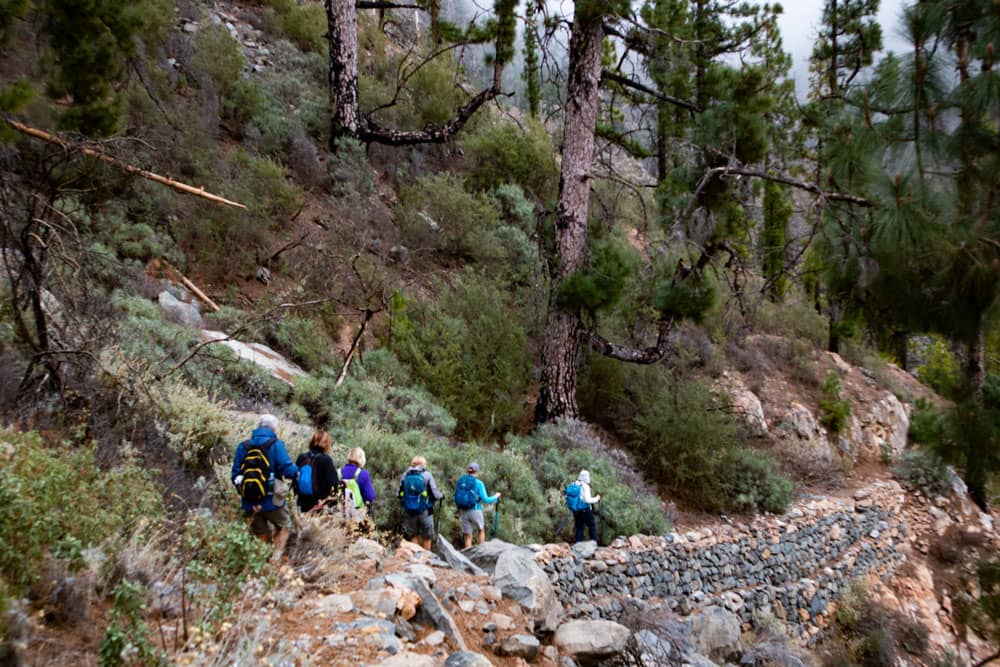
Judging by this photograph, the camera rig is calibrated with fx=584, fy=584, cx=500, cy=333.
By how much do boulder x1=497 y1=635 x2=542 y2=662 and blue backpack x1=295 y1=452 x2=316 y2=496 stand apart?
1991mm

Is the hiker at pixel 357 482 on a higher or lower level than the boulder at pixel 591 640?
higher

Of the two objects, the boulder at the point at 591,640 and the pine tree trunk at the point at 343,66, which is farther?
the pine tree trunk at the point at 343,66

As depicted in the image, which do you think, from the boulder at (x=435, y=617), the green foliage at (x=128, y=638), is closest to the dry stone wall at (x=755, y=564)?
the boulder at (x=435, y=617)

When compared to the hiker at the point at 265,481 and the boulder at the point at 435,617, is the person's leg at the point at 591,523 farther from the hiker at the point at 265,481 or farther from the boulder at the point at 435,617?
the hiker at the point at 265,481

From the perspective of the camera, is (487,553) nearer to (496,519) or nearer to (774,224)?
(496,519)

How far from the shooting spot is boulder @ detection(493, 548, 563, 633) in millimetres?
4719

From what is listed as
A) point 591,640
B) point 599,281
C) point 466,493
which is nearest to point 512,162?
point 599,281

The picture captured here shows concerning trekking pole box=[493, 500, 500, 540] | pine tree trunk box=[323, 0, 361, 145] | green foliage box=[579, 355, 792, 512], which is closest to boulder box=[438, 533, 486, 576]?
trekking pole box=[493, 500, 500, 540]

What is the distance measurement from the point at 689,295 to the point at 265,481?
6.32 meters

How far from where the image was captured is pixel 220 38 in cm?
1221

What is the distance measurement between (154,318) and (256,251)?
9.16 feet

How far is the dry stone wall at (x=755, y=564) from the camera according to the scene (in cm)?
635

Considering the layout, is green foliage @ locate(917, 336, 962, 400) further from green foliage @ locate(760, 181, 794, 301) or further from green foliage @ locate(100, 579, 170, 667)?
green foliage @ locate(100, 579, 170, 667)

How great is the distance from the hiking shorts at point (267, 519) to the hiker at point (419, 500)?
4.93 ft
